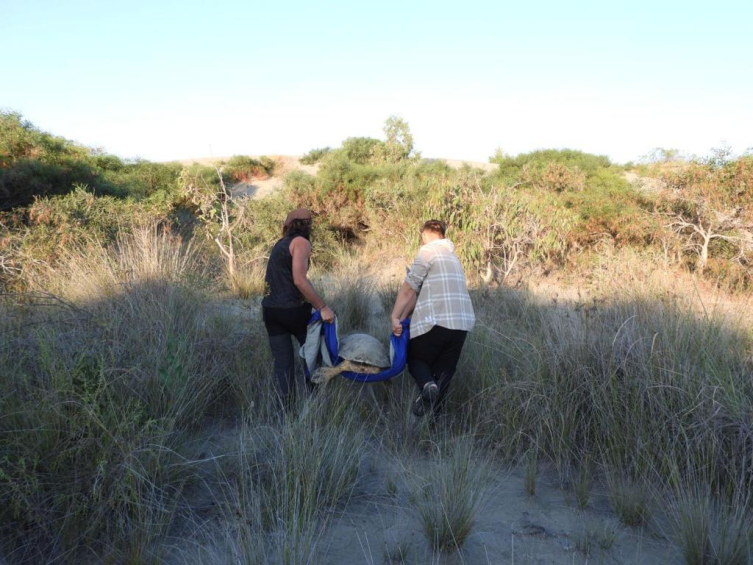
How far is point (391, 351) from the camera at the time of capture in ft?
13.4

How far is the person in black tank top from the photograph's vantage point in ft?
13.4

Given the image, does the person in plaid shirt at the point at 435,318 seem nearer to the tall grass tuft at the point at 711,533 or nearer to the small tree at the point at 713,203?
the tall grass tuft at the point at 711,533

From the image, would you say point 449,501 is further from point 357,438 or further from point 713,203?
point 713,203

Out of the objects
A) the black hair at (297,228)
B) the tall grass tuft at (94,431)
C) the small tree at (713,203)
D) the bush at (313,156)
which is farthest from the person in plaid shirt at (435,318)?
the bush at (313,156)

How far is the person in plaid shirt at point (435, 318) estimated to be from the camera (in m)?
3.92

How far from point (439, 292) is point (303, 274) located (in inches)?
40.8

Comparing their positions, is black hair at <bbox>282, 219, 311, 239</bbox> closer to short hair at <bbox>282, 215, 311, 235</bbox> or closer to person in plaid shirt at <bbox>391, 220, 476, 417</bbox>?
short hair at <bbox>282, 215, 311, 235</bbox>

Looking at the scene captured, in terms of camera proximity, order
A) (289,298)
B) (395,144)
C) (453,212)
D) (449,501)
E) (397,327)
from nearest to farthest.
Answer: (449,501), (397,327), (289,298), (453,212), (395,144)

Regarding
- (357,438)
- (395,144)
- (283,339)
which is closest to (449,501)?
(357,438)

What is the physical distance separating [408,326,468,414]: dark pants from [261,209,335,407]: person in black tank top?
2.32 ft

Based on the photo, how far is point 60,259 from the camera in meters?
7.24

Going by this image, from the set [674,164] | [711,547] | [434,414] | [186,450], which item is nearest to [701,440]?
[711,547]

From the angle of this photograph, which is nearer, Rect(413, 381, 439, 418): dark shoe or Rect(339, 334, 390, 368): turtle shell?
Rect(413, 381, 439, 418): dark shoe

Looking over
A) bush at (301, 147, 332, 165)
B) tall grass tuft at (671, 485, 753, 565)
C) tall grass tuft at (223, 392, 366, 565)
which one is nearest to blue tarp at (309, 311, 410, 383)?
tall grass tuft at (223, 392, 366, 565)
